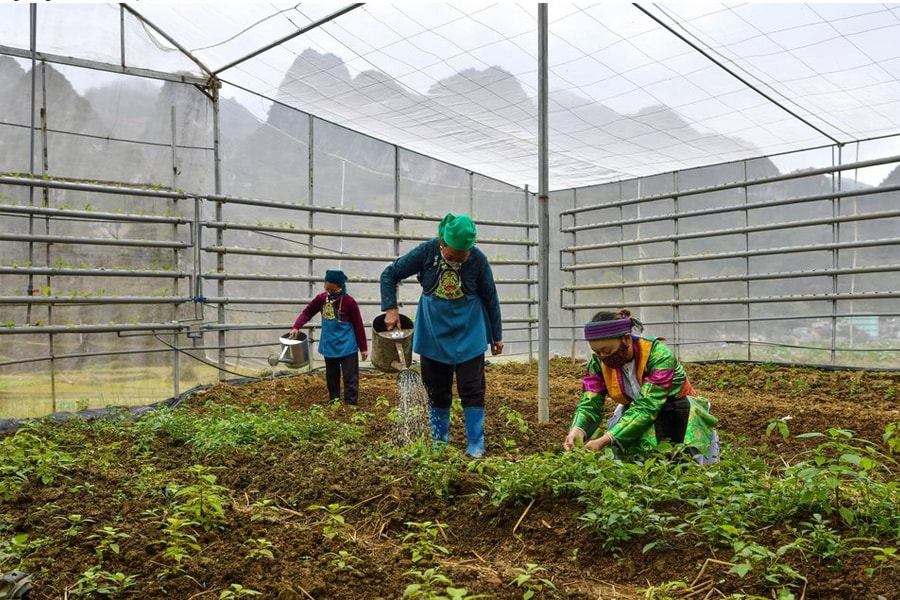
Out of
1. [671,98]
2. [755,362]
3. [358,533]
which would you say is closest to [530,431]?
[358,533]

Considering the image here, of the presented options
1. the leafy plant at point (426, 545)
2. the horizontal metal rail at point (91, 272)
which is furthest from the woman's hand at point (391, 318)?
the horizontal metal rail at point (91, 272)

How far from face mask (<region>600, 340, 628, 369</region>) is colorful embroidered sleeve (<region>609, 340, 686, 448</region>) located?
0.40ft

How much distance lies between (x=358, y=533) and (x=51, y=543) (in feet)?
3.81

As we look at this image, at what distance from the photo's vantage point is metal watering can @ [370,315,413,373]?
498 cm

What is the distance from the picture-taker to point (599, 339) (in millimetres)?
3504

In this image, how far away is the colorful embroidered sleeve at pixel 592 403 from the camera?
3735 millimetres

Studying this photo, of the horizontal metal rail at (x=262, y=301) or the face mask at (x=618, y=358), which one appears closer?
the face mask at (x=618, y=358)

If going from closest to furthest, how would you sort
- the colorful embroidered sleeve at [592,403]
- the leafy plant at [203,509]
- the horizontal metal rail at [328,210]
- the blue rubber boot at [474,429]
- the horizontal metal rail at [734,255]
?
1. the leafy plant at [203,509]
2. the colorful embroidered sleeve at [592,403]
3. the blue rubber boot at [474,429]
4. the horizontal metal rail at [734,255]
5. the horizontal metal rail at [328,210]

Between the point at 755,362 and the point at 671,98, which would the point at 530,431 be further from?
the point at 755,362

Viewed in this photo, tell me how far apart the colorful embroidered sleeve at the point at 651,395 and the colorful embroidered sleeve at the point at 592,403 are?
222mm

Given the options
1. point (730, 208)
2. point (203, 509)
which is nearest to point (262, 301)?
point (203, 509)

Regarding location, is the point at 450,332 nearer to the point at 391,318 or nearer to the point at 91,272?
the point at 391,318

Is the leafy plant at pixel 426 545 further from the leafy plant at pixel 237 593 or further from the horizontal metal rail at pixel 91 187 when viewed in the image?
the horizontal metal rail at pixel 91 187

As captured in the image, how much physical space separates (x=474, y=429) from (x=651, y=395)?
1289mm
